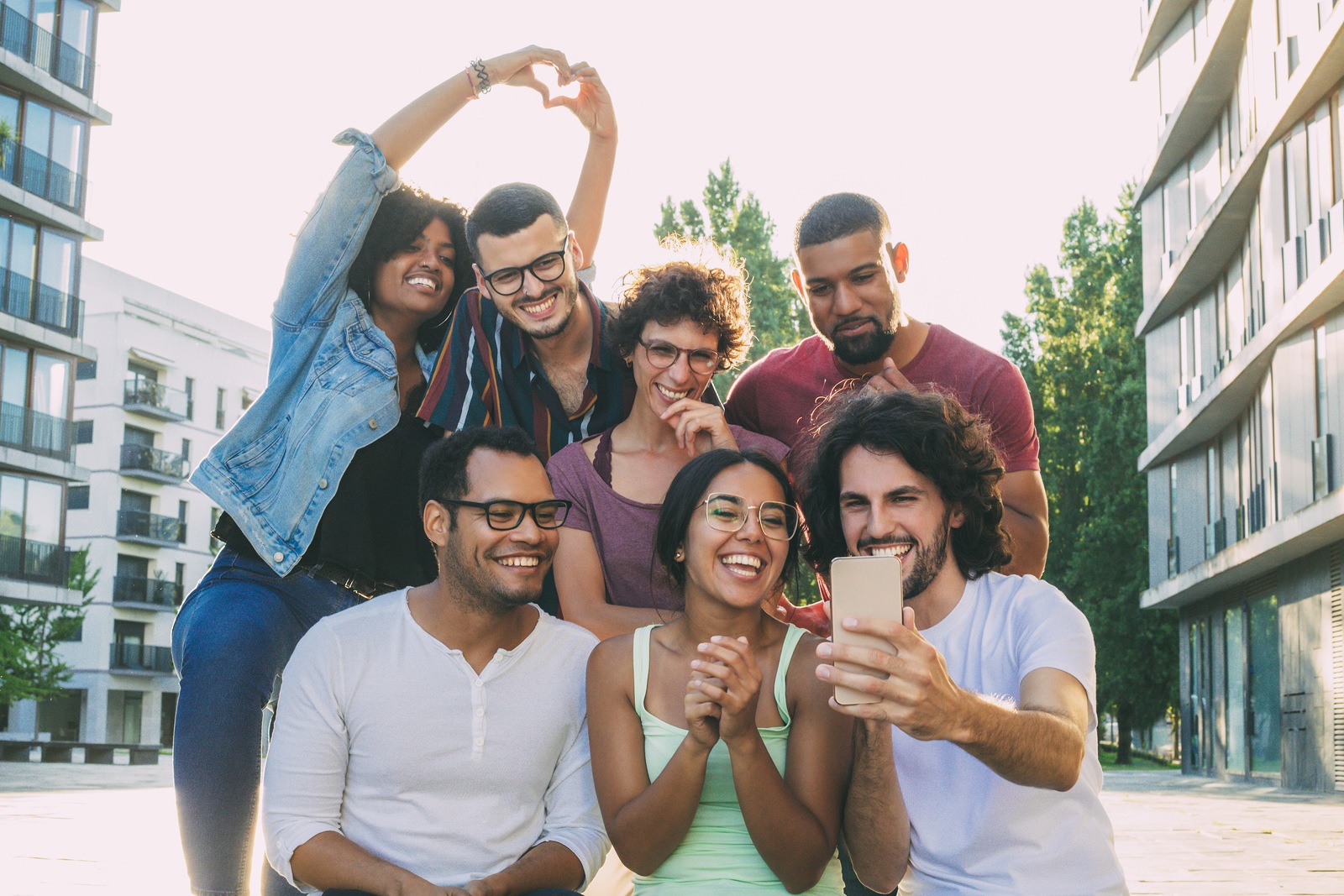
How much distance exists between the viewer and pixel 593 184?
5680 millimetres

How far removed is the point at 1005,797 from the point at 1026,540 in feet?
5.12

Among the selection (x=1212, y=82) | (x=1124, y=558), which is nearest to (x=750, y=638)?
(x=1212, y=82)

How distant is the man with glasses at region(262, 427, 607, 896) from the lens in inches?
155

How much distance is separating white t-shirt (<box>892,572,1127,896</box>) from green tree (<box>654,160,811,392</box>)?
30.0 m

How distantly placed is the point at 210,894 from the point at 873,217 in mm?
3408

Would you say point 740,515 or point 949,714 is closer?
point 949,714

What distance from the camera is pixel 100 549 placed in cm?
5809

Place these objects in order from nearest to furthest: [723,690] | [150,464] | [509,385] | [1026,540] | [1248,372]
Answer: [723,690] < [1026,540] < [509,385] < [1248,372] < [150,464]

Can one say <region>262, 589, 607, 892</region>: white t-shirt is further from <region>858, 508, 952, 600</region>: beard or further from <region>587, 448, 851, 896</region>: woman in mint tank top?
<region>858, 508, 952, 600</region>: beard

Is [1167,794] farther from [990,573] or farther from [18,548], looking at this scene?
[18,548]

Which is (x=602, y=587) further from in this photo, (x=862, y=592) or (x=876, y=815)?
(x=862, y=592)

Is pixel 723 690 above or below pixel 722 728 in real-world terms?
above

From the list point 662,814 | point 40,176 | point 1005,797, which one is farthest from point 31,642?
point 1005,797

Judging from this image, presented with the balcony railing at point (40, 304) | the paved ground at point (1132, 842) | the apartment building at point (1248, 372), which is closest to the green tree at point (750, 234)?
the apartment building at point (1248, 372)
